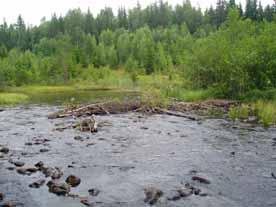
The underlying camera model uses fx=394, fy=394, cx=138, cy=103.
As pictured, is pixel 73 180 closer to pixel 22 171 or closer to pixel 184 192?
pixel 22 171

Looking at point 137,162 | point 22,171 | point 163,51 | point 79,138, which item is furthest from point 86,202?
point 163,51

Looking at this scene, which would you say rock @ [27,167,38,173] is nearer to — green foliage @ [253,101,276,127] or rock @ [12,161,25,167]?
→ rock @ [12,161,25,167]

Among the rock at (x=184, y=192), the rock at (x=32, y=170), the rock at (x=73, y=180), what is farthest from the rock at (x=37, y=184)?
the rock at (x=184, y=192)

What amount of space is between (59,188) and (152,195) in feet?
11.4

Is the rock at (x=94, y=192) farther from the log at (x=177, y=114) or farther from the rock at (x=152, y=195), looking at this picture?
the log at (x=177, y=114)

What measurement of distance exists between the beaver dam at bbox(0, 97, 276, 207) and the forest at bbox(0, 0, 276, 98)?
546 inches

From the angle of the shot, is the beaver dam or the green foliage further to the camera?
the green foliage

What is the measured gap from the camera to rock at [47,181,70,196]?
1430cm

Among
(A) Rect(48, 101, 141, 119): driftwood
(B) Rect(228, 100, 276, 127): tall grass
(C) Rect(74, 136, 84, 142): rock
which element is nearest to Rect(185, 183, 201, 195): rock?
(C) Rect(74, 136, 84, 142): rock

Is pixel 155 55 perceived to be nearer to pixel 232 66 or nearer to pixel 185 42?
pixel 185 42

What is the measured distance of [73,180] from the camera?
1554 cm

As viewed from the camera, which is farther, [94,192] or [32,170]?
[32,170]

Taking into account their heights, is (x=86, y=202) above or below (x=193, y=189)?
above

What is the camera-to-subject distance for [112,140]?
79.3ft
